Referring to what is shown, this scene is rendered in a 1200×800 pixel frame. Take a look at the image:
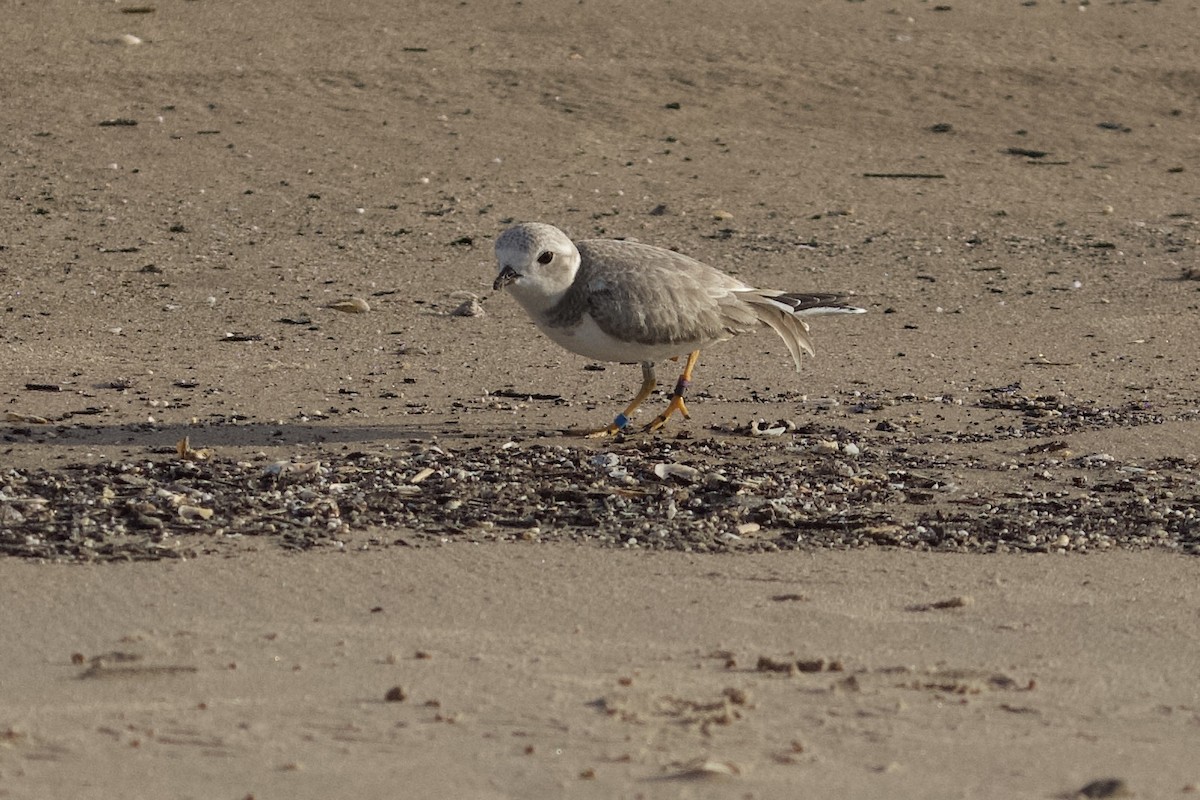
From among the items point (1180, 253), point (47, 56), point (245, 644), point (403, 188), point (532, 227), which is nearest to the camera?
point (245, 644)

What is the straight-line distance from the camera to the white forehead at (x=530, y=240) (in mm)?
7051

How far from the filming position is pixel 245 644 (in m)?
4.66

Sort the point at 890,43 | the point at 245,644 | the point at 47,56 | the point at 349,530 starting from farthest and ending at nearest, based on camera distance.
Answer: the point at 890,43 < the point at 47,56 < the point at 349,530 < the point at 245,644

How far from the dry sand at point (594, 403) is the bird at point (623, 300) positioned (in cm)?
37

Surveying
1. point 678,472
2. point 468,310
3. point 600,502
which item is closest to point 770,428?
point 678,472

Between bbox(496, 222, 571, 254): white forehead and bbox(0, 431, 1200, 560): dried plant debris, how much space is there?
0.78 metres

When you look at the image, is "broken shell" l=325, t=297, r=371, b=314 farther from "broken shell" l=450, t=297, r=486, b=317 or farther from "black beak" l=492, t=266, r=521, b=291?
"black beak" l=492, t=266, r=521, b=291

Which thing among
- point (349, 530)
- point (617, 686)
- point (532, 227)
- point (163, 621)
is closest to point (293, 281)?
point (532, 227)

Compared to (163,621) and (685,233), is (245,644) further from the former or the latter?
(685,233)

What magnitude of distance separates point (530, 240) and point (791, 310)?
4.33ft

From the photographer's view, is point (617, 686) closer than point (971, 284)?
Yes

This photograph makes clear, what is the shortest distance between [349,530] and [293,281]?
15.4 feet

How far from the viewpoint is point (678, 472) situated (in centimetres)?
661

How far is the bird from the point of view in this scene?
7113 mm
